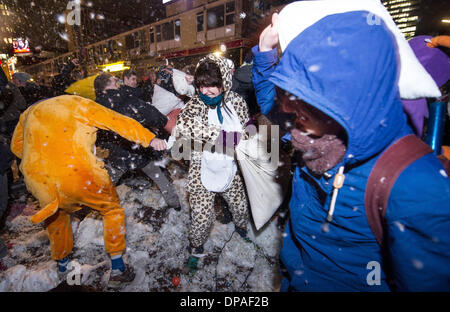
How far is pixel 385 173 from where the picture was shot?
0.82 m

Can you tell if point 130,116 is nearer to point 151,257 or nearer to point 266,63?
point 151,257

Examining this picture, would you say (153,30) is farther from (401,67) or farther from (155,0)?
(401,67)

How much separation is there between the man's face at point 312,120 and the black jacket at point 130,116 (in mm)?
2807

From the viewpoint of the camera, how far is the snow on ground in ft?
8.43

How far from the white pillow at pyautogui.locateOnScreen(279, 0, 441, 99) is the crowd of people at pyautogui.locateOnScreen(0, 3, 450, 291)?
0.13 ft

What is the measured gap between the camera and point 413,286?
765mm

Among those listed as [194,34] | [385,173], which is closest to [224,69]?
[385,173]

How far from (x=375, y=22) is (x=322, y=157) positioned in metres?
0.58

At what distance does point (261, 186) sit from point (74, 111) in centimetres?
221

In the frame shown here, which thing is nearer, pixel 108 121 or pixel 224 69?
pixel 224 69

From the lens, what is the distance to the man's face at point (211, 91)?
2.14 m

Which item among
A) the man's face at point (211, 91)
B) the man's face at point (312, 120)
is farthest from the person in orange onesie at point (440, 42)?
the man's face at point (211, 91)

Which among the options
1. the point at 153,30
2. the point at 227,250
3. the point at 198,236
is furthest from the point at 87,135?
the point at 153,30

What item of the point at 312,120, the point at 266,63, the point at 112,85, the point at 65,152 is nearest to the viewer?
the point at 312,120
